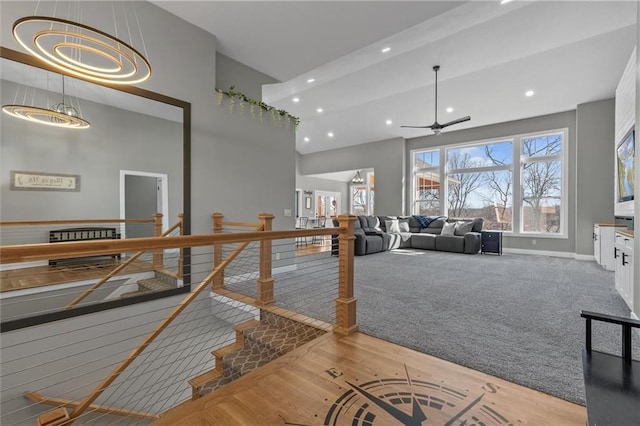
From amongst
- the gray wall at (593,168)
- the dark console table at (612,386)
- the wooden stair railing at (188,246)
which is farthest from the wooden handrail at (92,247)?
the gray wall at (593,168)

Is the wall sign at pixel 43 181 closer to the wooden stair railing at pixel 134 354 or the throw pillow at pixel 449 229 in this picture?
the wooden stair railing at pixel 134 354

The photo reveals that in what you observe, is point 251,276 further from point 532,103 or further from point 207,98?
point 532,103

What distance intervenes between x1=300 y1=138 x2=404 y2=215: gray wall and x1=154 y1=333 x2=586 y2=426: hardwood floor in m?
7.88

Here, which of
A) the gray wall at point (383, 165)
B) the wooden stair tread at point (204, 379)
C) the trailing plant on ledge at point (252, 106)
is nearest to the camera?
the wooden stair tread at point (204, 379)

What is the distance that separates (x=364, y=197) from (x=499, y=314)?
10148 millimetres

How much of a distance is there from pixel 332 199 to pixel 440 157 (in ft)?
17.8

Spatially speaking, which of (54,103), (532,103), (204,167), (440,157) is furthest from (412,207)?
(54,103)

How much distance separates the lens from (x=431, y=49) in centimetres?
477

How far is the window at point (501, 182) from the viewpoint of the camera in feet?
23.2

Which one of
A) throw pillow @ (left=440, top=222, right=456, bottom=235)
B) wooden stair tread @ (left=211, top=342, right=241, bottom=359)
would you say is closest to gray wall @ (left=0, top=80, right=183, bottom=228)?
wooden stair tread @ (left=211, top=342, right=241, bottom=359)

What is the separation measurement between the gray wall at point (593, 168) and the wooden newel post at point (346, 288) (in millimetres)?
6613

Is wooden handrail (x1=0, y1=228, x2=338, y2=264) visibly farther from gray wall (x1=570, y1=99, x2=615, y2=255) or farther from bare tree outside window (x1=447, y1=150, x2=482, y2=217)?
bare tree outside window (x1=447, y1=150, x2=482, y2=217)

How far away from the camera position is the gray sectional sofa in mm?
6996

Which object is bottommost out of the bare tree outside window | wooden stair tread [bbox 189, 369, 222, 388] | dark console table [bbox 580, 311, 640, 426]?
wooden stair tread [bbox 189, 369, 222, 388]
